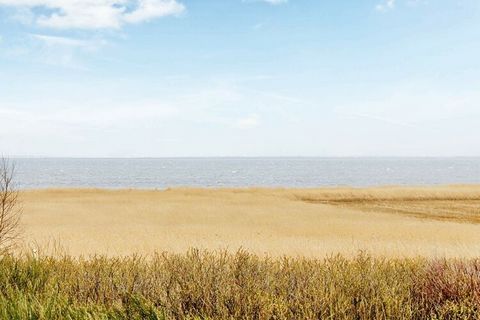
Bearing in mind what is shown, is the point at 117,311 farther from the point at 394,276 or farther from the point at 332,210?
the point at 332,210

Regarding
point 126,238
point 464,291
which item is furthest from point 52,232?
point 464,291

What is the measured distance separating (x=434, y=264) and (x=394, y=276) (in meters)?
0.94

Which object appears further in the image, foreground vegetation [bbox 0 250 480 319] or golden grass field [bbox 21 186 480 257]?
golden grass field [bbox 21 186 480 257]

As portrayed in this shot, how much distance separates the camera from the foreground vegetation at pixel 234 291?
6.98 metres

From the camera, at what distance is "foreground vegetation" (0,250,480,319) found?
6980 millimetres

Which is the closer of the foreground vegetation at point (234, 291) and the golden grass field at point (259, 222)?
the foreground vegetation at point (234, 291)

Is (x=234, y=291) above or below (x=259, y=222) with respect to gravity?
above

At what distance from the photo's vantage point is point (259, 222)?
1577 inches

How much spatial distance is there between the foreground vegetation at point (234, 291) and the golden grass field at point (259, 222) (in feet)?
26.2

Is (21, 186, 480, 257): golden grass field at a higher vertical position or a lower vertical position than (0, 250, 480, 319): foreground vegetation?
lower

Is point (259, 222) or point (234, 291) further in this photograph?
point (259, 222)

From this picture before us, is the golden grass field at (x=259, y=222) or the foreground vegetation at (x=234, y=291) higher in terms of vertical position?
the foreground vegetation at (x=234, y=291)

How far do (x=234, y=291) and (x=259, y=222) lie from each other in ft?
107

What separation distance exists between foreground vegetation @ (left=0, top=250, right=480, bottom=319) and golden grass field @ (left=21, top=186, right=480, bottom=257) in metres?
8.00
